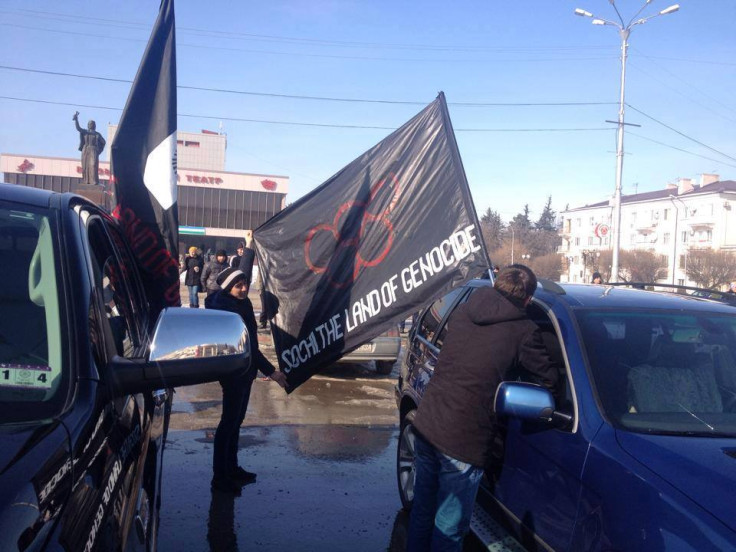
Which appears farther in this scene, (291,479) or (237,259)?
(237,259)

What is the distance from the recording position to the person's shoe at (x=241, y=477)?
5375 millimetres

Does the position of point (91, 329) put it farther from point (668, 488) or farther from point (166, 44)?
point (166, 44)

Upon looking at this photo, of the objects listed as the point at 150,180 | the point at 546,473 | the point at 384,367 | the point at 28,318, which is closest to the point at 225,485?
the point at 150,180

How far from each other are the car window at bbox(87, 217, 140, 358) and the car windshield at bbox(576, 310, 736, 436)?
80.0 inches

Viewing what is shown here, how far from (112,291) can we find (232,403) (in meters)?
2.81

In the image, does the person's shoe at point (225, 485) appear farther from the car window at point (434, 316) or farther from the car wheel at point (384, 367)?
the car wheel at point (384, 367)

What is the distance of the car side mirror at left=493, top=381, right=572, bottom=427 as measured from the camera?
2932mm

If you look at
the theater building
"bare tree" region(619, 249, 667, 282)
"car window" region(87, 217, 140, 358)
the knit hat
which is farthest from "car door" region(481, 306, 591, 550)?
"bare tree" region(619, 249, 667, 282)

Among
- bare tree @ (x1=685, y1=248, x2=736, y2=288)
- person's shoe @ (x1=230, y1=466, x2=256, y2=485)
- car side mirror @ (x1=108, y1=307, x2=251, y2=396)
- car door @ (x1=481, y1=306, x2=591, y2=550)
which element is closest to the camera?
car side mirror @ (x1=108, y1=307, x2=251, y2=396)

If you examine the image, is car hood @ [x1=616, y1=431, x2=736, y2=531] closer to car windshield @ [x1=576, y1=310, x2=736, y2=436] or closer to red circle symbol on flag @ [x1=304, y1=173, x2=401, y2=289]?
car windshield @ [x1=576, y1=310, x2=736, y2=436]

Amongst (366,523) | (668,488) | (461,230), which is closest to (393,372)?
(366,523)

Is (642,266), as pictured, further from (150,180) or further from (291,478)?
(150,180)

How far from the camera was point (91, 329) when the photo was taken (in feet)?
6.17

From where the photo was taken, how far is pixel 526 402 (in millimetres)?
2939
